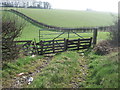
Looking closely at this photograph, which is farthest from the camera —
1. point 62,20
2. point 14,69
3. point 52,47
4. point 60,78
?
point 62,20

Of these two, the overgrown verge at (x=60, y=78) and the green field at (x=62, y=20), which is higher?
the green field at (x=62, y=20)

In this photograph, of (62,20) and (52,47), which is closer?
(52,47)

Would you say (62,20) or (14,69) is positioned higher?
(62,20)

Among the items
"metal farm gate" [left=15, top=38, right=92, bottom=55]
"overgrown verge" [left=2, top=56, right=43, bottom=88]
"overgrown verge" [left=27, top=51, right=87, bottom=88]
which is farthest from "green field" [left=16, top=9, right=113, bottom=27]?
"overgrown verge" [left=27, top=51, right=87, bottom=88]

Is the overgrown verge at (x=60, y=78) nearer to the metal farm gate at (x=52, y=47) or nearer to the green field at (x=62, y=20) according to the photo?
the metal farm gate at (x=52, y=47)

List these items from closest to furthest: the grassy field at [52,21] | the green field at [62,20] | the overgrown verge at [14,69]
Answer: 1. the overgrown verge at [14,69]
2. the grassy field at [52,21]
3. the green field at [62,20]

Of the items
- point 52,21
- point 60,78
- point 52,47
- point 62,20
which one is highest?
point 62,20

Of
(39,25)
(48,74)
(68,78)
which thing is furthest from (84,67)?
(39,25)

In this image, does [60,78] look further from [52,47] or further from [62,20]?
[62,20]

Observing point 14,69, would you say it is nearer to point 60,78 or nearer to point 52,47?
point 60,78

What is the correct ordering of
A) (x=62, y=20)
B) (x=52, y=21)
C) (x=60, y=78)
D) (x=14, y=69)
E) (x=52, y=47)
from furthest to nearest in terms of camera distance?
1. (x=62, y=20)
2. (x=52, y=21)
3. (x=52, y=47)
4. (x=14, y=69)
5. (x=60, y=78)

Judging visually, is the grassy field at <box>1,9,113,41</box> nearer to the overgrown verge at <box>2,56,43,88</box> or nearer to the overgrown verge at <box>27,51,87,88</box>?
the overgrown verge at <box>2,56,43,88</box>

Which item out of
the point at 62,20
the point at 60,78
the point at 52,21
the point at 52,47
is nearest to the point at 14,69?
the point at 60,78

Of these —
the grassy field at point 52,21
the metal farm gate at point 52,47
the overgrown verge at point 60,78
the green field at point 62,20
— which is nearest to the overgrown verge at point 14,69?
the overgrown verge at point 60,78
